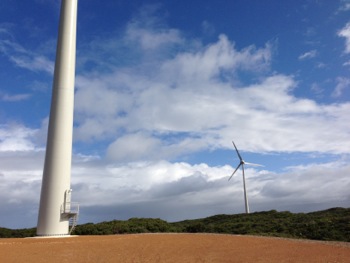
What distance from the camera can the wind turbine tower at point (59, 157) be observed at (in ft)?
102

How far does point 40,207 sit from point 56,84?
35.4 feet

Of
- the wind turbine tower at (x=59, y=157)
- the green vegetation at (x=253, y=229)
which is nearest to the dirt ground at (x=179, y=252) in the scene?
the wind turbine tower at (x=59, y=157)

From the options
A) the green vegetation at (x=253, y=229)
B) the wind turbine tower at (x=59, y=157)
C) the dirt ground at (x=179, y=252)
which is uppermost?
the wind turbine tower at (x=59, y=157)

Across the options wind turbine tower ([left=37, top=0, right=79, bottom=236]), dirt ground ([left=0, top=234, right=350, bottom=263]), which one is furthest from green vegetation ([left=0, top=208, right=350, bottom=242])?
dirt ground ([left=0, top=234, right=350, bottom=263])

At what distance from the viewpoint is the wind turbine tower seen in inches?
1218

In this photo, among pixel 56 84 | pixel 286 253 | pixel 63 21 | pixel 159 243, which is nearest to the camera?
pixel 286 253

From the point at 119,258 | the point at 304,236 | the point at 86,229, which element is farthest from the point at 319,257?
the point at 86,229

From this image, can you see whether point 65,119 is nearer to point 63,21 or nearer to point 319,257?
point 63,21

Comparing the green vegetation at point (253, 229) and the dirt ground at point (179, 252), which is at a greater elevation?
the green vegetation at point (253, 229)

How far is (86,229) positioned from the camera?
40781 millimetres

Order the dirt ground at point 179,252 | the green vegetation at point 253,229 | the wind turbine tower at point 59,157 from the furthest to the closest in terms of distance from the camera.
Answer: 1. the green vegetation at point 253,229
2. the wind turbine tower at point 59,157
3. the dirt ground at point 179,252

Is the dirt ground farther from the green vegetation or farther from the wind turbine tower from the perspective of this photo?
the green vegetation

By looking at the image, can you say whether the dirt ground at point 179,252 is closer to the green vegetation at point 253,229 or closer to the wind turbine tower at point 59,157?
the wind turbine tower at point 59,157

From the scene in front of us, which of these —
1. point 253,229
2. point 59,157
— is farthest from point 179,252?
point 253,229
